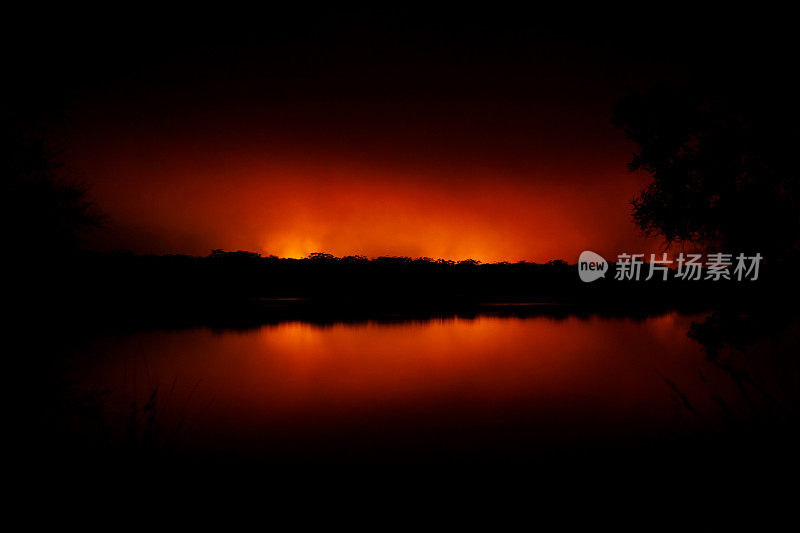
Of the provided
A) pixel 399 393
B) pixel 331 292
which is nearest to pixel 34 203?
pixel 399 393

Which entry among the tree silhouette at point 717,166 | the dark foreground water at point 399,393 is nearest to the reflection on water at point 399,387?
the dark foreground water at point 399,393

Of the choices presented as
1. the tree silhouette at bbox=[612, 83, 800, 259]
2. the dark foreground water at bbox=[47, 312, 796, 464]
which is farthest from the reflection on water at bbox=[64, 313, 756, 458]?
the tree silhouette at bbox=[612, 83, 800, 259]

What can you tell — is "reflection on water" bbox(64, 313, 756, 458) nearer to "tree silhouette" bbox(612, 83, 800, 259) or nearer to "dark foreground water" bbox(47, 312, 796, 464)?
"dark foreground water" bbox(47, 312, 796, 464)

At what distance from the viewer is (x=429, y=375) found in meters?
14.3

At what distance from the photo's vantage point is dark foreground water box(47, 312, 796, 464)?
8.20 metres

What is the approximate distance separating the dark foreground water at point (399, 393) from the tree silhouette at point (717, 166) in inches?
74.7

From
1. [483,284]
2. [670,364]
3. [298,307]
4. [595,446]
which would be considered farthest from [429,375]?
[483,284]

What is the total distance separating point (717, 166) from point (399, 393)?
25.1 feet

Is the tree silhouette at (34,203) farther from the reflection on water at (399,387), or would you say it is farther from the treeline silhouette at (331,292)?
the treeline silhouette at (331,292)

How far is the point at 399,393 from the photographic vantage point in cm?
1235

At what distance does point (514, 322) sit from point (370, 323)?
698cm

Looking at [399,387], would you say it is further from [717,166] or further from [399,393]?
[717,166]

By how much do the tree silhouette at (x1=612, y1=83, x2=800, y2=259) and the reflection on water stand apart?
226 centimetres

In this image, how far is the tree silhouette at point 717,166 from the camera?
7.56m
